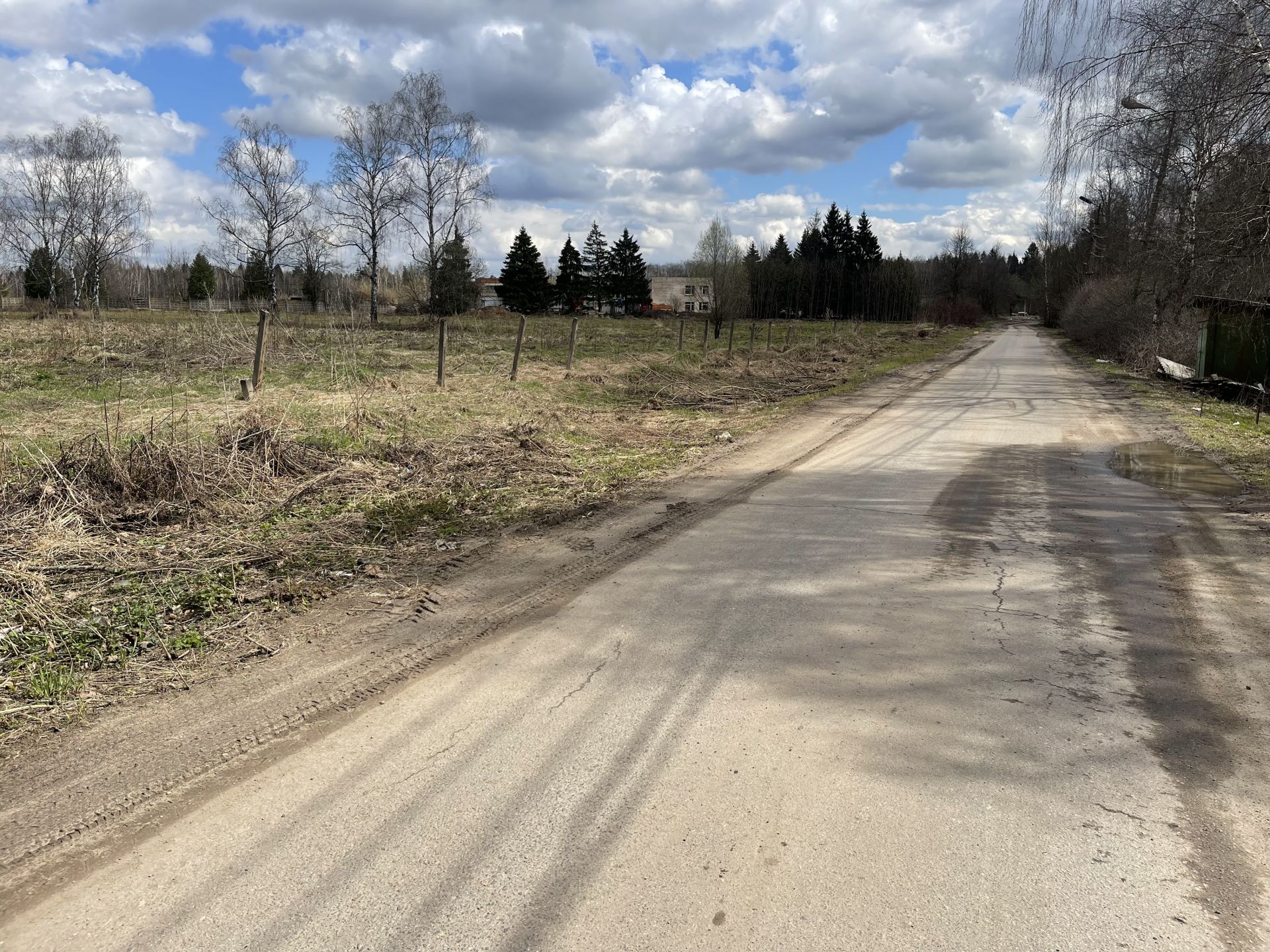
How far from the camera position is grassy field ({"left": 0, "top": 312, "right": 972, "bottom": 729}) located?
447cm

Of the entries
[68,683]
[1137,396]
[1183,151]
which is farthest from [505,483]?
[1137,396]

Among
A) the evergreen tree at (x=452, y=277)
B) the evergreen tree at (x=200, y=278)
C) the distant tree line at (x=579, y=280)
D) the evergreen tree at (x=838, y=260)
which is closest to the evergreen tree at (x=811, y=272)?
the evergreen tree at (x=838, y=260)

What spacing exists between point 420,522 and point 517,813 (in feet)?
14.2

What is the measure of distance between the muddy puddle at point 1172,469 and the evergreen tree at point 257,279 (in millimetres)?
43991

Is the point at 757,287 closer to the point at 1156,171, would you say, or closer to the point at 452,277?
the point at 452,277

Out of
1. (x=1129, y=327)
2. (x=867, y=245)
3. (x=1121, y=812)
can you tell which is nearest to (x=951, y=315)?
(x=867, y=245)

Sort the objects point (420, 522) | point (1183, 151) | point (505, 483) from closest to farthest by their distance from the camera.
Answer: point (420, 522) < point (505, 483) < point (1183, 151)

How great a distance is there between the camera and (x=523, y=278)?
73.2 m

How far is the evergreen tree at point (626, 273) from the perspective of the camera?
278ft

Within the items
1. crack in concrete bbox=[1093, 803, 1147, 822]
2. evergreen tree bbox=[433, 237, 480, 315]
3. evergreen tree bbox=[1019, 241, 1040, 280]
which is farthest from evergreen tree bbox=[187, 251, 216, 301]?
evergreen tree bbox=[1019, 241, 1040, 280]

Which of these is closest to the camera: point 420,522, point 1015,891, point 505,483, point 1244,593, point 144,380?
point 1015,891

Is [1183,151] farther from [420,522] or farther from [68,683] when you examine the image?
[68,683]

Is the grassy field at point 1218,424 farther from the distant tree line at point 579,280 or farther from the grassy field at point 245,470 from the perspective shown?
the distant tree line at point 579,280

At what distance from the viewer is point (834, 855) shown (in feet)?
8.73
